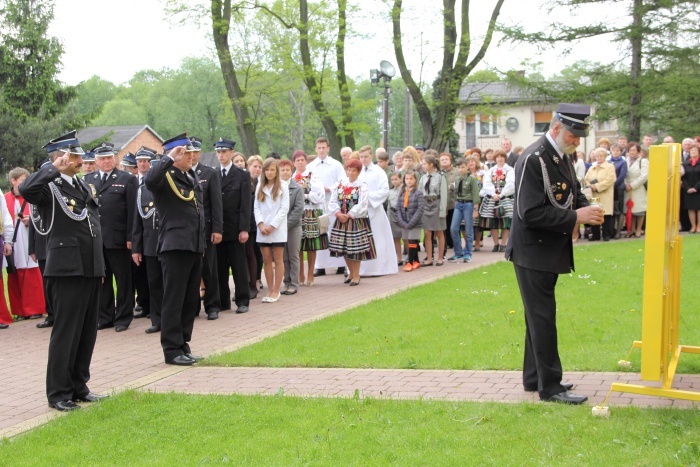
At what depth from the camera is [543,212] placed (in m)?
6.25

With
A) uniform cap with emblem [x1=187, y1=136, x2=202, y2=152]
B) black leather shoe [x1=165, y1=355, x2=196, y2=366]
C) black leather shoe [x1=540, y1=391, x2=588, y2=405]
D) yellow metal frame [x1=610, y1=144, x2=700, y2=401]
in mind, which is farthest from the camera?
uniform cap with emblem [x1=187, y1=136, x2=202, y2=152]

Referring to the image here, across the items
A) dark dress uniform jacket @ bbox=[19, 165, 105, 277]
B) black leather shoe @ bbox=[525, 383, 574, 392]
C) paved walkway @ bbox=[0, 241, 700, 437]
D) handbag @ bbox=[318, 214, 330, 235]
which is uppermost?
dark dress uniform jacket @ bbox=[19, 165, 105, 277]

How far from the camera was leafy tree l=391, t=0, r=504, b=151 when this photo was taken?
2591 centimetres

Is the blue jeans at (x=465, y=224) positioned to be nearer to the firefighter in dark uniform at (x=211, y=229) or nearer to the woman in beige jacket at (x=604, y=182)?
the woman in beige jacket at (x=604, y=182)

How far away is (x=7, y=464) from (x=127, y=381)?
233 centimetres

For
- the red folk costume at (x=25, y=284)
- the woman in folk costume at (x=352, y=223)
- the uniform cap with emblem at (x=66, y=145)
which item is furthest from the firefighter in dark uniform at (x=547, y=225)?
the red folk costume at (x=25, y=284)

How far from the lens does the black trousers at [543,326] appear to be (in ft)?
20.7

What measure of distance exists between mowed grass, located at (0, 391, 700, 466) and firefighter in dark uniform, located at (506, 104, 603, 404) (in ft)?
1.40

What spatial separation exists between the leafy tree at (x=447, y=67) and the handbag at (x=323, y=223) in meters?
13.3

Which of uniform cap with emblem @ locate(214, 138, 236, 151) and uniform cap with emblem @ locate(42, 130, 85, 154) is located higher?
uniform cap with emblem @ locate(214, 138, 236, 151)

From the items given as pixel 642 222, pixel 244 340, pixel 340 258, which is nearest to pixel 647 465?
pixel 244 340

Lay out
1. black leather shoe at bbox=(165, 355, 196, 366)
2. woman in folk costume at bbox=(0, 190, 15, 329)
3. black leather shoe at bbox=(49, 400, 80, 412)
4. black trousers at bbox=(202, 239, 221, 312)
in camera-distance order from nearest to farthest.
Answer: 1. black leather shoe at bbox=(49, 400, 80, 412)
2. black leather shoe at bbox=(165, 355, 196, 366)
3. black trousers at bbox=(202, 239, 221, 312)
4. woman in folk costume at bbox=(0, 190, 15, 329)

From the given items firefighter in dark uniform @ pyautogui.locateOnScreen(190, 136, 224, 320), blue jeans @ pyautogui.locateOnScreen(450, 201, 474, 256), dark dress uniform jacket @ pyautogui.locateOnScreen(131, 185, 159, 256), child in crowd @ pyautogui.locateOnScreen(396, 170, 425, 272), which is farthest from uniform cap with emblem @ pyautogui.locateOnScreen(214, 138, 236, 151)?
blue jeans @ pyautogui.locateOnScreen(450, 201, 474, 256)

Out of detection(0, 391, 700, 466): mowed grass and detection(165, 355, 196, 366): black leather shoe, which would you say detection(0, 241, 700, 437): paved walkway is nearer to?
detection(165, 355, 196, 366): black leather shoe
